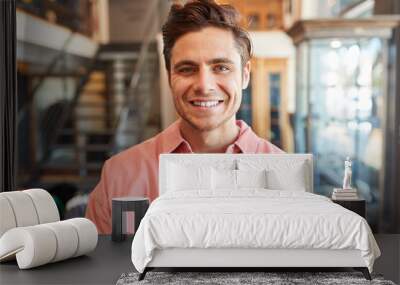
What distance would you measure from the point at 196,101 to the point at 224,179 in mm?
938

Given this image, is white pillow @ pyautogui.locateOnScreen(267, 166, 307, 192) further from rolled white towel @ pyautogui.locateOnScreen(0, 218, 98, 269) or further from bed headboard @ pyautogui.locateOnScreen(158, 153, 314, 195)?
rolled white towel @ pyautogui.locateOnScreen(0, 218, 98, 269)

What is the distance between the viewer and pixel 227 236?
4.65 meters

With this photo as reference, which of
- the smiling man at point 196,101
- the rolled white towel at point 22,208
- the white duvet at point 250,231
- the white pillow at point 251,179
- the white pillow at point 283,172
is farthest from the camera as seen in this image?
the smiling man at point 196,101

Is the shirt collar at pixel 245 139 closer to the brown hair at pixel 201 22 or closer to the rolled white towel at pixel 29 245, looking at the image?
the brown hair at pixel 201 22

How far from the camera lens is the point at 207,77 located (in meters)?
6.50

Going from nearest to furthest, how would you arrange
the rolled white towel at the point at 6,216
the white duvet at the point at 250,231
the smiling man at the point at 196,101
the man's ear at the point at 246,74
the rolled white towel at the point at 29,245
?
the white duvet at the point at 250,231 < the rolled white towel at the point at 29,245 < the rolled white towel at the point at 6,216 < the smiling man at the point at 196,101 < the man's ear at the point at 246,74

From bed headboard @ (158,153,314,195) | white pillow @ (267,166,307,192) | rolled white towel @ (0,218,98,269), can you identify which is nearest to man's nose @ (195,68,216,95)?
bed headboard @ (158,153,314,195)

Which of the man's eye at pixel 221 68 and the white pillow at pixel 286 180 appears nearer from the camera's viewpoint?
the white pillow at pixel 286 180

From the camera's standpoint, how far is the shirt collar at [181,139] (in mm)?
6707

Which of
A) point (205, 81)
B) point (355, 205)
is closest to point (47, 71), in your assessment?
point (205, 81)

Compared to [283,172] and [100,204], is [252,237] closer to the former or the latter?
[283,172]

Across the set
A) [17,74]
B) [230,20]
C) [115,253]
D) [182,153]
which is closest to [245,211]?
[115,253]

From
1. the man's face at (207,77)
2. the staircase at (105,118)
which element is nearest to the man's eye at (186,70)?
the man's face at (207,77)

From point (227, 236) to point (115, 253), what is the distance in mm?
1428
